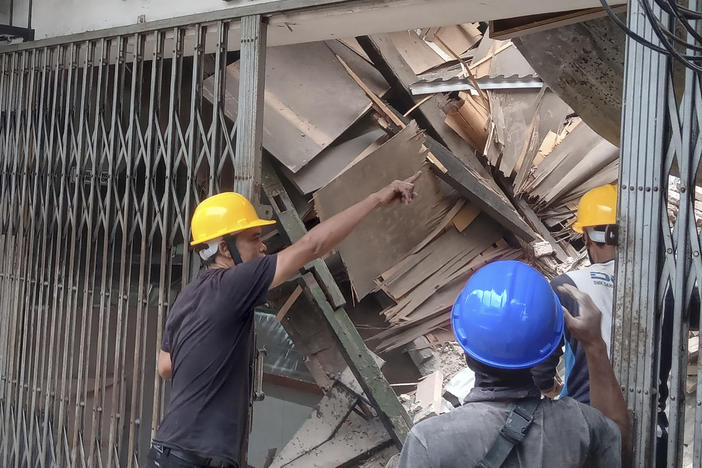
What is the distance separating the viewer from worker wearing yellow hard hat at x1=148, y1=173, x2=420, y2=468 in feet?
9.20

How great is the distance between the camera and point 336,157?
5.48 meters

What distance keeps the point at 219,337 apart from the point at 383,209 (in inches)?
123

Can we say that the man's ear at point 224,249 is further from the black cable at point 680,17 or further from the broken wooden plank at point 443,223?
the broken wooden plank at point 443,223

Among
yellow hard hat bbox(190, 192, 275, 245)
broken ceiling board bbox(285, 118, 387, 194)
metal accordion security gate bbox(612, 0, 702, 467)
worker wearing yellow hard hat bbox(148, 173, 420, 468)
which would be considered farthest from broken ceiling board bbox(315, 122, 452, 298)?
metal accordion security gate bbox(612, 0, 702, 467)

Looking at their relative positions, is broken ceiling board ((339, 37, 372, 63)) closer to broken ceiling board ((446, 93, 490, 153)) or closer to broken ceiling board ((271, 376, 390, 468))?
broken ceiling board ((446, 93, 490, 153))

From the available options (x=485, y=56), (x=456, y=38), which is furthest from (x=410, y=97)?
(x=456, y=38)

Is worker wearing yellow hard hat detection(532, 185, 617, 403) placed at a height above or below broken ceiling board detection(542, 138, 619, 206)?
below

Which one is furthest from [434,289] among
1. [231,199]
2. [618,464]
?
[618,464]

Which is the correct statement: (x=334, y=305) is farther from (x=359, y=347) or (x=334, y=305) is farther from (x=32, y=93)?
(x=32, y=93)

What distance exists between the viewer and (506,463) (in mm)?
1688

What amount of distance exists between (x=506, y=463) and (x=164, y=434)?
1.76m

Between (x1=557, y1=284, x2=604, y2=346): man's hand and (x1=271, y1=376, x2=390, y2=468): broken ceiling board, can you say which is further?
(x1=271, y1=376, x2=390, y2=468): broken ceiling board

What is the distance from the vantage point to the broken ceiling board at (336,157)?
5340mm

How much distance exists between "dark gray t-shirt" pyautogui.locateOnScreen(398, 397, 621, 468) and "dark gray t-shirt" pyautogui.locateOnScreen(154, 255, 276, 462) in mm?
1251
